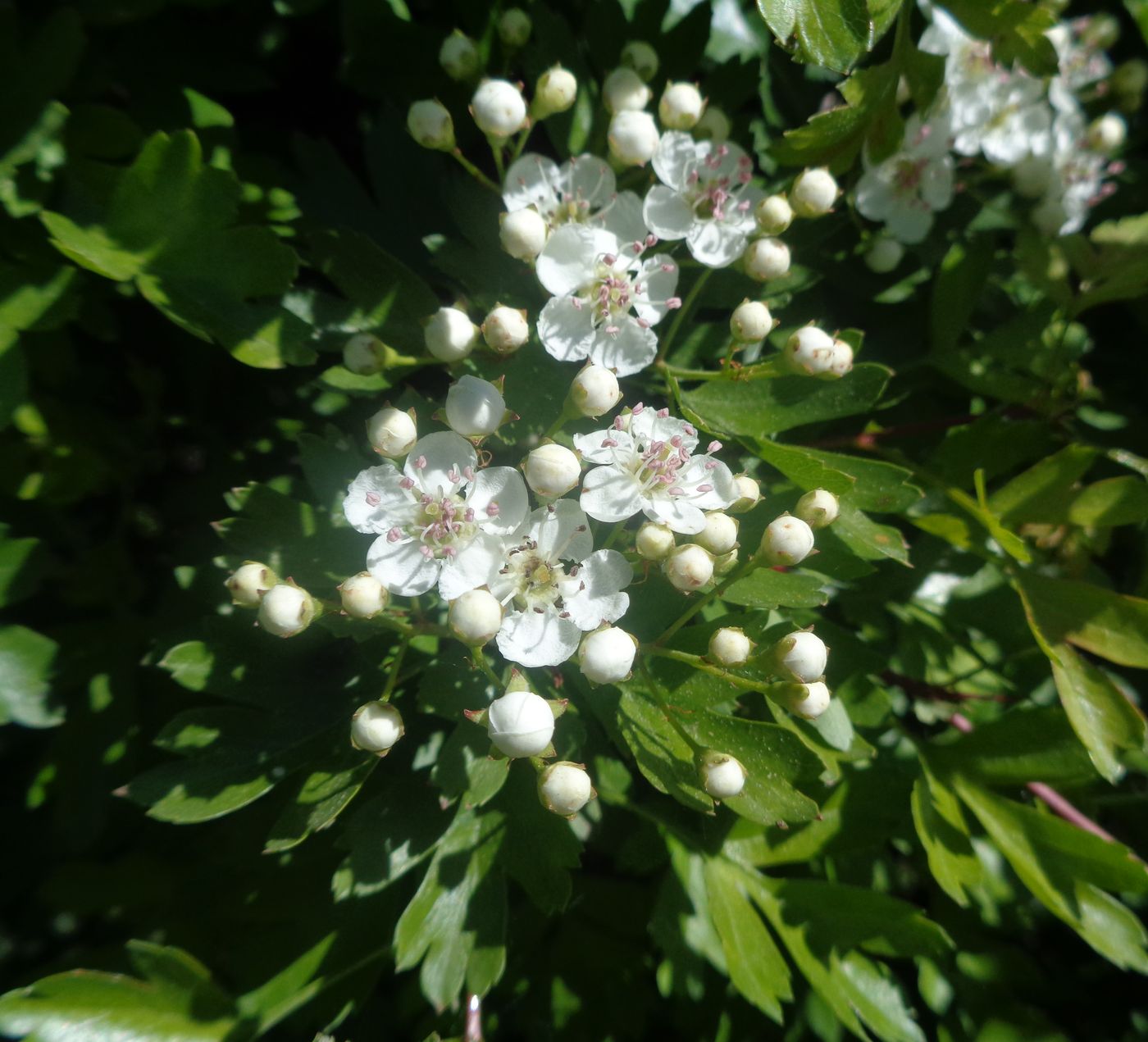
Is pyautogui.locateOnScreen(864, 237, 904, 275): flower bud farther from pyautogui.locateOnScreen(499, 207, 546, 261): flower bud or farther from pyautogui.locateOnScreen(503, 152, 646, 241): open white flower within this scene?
pyautogui.locateOnScreen(499, 207, 546, 261): flower bud

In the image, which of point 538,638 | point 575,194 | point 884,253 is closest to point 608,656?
point 538,638

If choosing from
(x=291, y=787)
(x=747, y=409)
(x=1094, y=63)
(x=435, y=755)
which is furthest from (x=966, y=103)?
(x=291, y=787)

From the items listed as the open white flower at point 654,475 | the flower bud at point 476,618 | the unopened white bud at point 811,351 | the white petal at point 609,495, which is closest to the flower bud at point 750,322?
the unopened white bud at point 811,351

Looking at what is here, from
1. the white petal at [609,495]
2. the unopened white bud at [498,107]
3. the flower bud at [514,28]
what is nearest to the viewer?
the white petal at [609,495]

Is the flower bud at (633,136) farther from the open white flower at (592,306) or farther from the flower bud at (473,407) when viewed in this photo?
the flower bud at (473,407)

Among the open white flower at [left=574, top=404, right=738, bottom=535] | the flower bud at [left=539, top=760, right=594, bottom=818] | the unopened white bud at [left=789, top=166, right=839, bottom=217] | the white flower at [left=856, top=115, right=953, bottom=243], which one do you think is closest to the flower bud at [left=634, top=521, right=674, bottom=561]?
the open white flower at [left=574, top=404, right=738, bottom=535]

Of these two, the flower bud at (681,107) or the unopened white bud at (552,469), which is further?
the flower bud at (681,107)
